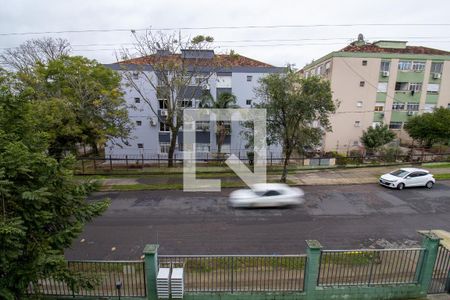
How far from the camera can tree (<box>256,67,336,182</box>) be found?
1522 centimetres

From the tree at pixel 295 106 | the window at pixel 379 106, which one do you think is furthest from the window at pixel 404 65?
the tree at pixel 295 106

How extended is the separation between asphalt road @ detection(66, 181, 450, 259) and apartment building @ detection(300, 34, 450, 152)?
47.5 feet

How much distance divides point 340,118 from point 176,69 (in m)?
19.1

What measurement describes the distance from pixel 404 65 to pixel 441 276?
28180 mm

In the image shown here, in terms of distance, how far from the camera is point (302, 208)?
1305 cm

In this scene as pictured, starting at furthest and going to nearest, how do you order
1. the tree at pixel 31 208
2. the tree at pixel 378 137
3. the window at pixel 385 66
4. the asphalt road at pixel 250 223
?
the window at pixel 385 66
the tree at pixel 378 137
the asphalt road at pixel 250 223
the tree at pixel 31 208

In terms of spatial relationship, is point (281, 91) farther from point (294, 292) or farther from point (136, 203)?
point (294, 292)

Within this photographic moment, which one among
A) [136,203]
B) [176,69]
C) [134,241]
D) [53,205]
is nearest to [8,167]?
[53,205]

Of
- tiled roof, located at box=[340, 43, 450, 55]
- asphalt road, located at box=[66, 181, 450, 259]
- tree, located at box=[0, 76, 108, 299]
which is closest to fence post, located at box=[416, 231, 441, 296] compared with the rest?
asphalt road, located at box=[66, 181, 450, 259]

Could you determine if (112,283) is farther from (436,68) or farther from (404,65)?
(436,68)

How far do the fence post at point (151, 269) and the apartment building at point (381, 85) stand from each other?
87.2 ft

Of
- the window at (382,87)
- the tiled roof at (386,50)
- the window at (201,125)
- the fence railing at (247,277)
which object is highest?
the tiled roof at (386,50)

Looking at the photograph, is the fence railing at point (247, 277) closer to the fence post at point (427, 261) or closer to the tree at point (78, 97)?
the fence post at point (427, 261)

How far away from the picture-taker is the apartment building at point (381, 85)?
27469 millimetres
